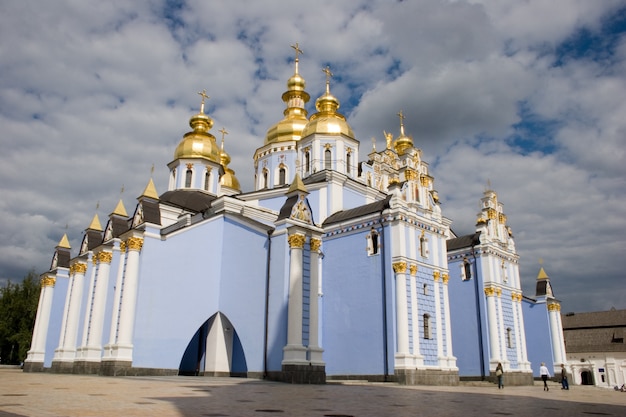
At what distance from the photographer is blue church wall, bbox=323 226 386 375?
20.1 metres

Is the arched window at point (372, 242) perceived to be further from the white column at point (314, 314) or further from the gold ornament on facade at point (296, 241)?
the gold ornament on facade at point (296, 241)

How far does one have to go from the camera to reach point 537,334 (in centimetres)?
3095

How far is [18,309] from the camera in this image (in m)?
40.8

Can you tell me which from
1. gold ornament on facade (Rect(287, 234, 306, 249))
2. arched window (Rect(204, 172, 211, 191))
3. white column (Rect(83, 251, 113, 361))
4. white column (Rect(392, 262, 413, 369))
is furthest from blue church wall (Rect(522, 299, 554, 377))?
white column (Rect(83, 251, 113, 361))

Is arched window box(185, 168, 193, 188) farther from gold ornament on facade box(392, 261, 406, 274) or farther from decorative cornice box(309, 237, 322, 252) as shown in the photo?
gold ornament on facade box(392, 261, 406, 274)

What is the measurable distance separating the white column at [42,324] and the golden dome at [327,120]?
17081 mm

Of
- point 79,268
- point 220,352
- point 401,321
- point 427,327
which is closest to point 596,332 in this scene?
point 427,327

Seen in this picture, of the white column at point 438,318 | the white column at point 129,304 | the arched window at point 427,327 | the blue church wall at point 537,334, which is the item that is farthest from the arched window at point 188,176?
the blue church wall at point 537,334

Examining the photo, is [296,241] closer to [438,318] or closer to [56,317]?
[438,318]

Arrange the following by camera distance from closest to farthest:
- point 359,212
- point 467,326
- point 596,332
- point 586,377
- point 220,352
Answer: point 220,352 → point 359,212 → point 467,326 → point 586,377 → point 596,332

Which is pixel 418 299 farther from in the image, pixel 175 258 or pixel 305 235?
pixel 175 258

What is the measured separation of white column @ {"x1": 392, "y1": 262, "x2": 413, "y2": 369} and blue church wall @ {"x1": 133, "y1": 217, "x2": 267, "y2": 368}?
5221 mm

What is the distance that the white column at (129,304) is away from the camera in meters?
17.5

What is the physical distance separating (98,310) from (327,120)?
14853 mm
